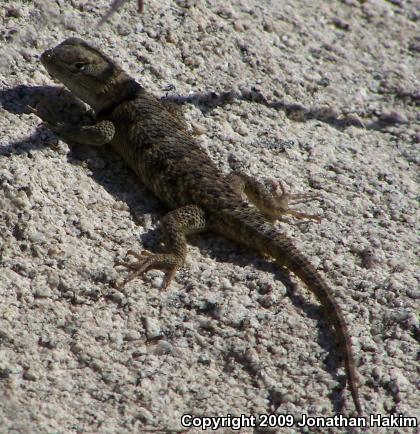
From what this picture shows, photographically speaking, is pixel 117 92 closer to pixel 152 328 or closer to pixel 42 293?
pixel 42 293

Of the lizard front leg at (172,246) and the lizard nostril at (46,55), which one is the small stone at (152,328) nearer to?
the lizard front leg at (172,246)

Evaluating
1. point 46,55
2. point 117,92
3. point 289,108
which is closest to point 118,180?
point 117,92

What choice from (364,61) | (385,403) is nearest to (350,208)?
(385,403)

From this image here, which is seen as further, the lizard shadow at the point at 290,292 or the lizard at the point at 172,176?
the lizard at the point at 172,176

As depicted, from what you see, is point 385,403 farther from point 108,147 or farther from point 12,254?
point 108,147

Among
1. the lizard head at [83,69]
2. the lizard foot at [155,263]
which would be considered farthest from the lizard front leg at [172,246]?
the lizard head at [83,69]

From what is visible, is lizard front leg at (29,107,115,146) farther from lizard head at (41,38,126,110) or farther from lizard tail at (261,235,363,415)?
lizard tail at (261,235,363,415)
